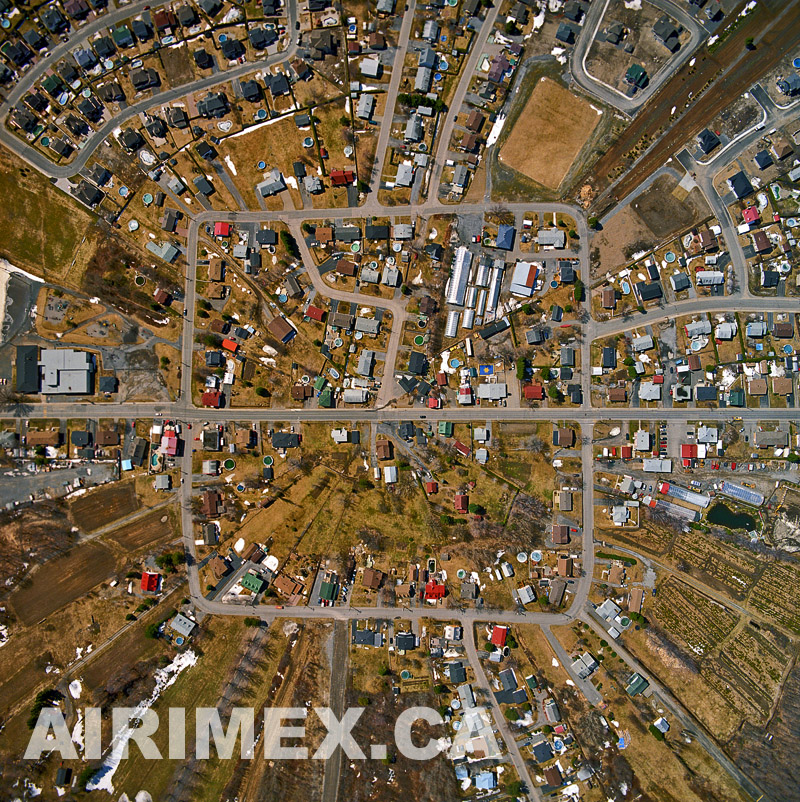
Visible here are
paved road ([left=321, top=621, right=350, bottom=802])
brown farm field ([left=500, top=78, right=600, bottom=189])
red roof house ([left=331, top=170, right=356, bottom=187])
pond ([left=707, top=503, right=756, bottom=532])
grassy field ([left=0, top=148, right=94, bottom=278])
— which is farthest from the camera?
grassy field ([left=0, top=148, right=94, bottom=278])

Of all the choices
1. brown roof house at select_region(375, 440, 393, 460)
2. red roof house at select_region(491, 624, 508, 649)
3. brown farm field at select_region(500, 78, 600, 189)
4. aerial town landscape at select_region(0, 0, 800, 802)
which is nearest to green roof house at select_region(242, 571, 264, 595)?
aerial town landscape at select_region(0, 0, 800, 802)

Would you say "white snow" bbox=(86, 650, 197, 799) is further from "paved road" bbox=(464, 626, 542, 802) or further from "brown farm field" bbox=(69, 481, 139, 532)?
"paved road" bbox=(464, 626, 542, 802)

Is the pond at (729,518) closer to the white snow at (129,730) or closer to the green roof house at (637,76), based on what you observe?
the green roof house at (637,76)

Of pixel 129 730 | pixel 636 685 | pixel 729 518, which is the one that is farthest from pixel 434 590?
pixel 129 730

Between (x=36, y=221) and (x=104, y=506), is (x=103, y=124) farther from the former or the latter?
(x=104, y=506)

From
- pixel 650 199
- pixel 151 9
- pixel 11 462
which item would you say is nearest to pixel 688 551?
pixel 650 199
